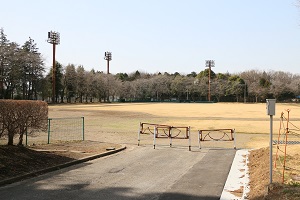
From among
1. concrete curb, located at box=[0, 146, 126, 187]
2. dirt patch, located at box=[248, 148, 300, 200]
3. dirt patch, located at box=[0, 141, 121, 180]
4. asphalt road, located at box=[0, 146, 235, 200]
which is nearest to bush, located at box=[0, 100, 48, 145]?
dirt patch, located at box=[0, 141, 121, 180]

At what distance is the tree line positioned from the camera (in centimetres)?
8262

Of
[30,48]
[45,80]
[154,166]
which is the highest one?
[30,48]

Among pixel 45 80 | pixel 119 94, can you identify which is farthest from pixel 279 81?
pixel 45 80

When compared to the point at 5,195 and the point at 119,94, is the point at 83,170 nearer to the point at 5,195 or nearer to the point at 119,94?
the point at 5,195

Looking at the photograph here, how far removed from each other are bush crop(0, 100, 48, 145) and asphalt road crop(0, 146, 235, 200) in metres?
3.46

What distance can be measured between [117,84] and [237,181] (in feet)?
415

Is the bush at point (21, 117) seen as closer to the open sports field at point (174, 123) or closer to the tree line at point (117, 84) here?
the open sports field at point (174, 123)

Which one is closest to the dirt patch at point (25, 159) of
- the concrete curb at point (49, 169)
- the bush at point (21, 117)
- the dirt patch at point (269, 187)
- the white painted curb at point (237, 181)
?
the concrete curb at point (49, 169)

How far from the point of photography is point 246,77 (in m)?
147

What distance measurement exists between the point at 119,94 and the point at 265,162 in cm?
13258

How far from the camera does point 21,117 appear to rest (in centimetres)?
1326

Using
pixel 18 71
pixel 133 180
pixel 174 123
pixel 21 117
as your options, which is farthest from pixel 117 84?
pixel 133 180

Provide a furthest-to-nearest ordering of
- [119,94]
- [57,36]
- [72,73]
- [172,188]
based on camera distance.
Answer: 1. [119,94]
2. [72,73]
3. [57,36]
4. [172,188]

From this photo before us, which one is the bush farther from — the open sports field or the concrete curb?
the open sports field
